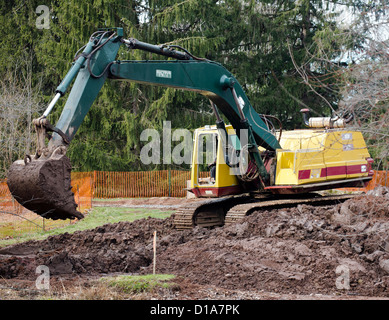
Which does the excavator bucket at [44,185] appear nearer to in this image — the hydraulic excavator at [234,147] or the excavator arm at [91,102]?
the excavator arm at [91,102]

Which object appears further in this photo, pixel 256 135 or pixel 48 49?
pixel 48 49

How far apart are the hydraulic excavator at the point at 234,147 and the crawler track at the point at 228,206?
0.02 m

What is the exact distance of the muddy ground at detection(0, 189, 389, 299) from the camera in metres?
7.31

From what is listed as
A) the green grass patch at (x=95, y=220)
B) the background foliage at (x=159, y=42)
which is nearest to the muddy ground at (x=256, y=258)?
the green grass patch at (x=95, y=220)

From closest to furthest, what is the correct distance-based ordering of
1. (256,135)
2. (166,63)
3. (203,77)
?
(166,63), (203,77), (256,135)

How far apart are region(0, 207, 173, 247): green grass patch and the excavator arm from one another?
564 cm

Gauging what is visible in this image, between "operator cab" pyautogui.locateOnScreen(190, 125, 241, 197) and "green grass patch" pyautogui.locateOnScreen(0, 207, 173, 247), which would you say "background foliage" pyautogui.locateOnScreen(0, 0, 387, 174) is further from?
"operator cab" pyautogui.locateOnScreen(190, 125, 241, 197)

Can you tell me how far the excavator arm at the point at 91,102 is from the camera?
6.50m

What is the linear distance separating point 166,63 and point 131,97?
17.5m

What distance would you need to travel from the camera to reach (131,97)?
26219 mm

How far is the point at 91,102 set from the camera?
7.53 meters
